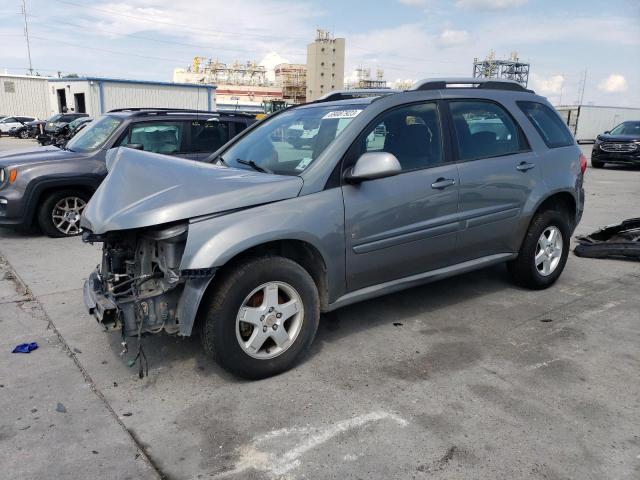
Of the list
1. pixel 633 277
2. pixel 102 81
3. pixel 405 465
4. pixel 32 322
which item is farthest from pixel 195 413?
pixel 102 81

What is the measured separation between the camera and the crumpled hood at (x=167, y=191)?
3.02 m

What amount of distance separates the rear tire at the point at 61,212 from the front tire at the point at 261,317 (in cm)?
477

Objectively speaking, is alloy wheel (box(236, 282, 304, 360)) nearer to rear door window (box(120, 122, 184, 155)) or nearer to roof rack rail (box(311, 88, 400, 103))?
roof rack rail (box(311, 88, 400, 103))

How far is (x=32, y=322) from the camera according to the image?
4.32m

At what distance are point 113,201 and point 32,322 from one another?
1820mm

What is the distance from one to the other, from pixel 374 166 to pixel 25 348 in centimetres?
282

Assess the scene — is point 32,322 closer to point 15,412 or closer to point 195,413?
point 15,412

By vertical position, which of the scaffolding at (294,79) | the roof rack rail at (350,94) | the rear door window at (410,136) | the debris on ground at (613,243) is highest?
the scaffolding at (294,79)

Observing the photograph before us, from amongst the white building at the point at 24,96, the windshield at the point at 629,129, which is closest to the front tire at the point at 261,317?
the windshield at the point at 629,129

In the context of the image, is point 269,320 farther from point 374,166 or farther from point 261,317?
point 374,166

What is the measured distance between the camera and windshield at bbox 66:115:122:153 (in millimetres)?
7391

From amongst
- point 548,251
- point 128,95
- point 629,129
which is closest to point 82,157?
point 548,251

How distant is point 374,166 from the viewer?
11.2 feet

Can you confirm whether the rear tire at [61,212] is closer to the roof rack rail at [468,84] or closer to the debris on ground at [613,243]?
→ the roof rack rail at [468,84]
